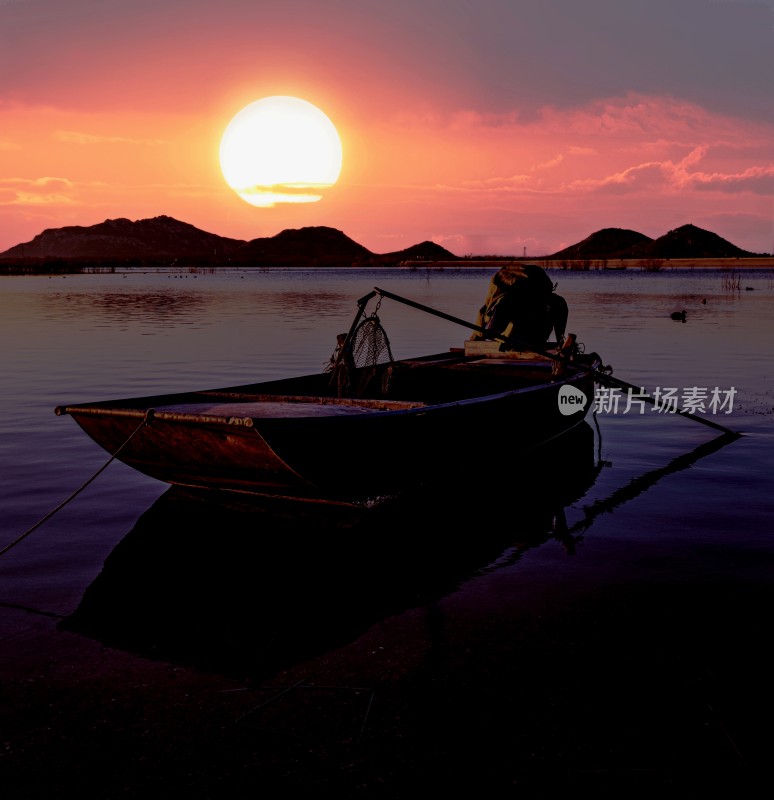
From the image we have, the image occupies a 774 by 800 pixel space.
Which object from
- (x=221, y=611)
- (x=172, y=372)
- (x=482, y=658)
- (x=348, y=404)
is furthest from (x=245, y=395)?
(x=172, y=372)

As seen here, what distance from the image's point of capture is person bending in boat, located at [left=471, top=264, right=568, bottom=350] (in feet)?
56.4

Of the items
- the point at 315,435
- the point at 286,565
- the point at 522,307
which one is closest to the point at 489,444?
the point at 315,435

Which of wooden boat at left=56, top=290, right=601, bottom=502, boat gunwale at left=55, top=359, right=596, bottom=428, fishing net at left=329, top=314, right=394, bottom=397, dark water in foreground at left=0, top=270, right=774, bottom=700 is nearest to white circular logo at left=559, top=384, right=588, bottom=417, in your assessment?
wooden boat at left=56, top=290, right=601, bottom=502

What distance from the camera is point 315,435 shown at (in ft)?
27.0

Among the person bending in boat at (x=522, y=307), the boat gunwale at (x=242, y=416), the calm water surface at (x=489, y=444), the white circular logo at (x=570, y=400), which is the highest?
the person bending in boat at (x=522, y=307)

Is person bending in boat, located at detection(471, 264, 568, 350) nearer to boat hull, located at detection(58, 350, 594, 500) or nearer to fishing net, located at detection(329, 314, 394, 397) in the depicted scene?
fishing net, located at detection(329, 314, 394, 397)

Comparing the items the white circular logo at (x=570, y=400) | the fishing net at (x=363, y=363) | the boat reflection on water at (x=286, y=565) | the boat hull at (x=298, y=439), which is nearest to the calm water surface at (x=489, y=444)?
the boat reflection on water at (x=286, y=565)

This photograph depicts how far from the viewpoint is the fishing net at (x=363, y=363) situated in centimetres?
1173

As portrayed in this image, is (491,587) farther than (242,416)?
No

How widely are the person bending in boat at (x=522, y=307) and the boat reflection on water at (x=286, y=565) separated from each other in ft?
19.6

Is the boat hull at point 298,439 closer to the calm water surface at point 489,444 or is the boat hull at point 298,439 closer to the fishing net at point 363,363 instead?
the calm water surface at point 489,444

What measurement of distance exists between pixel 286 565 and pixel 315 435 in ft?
4.18

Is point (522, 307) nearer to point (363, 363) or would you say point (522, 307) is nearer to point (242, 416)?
point (363, 363)

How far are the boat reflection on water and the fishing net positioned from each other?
215 centimetres
